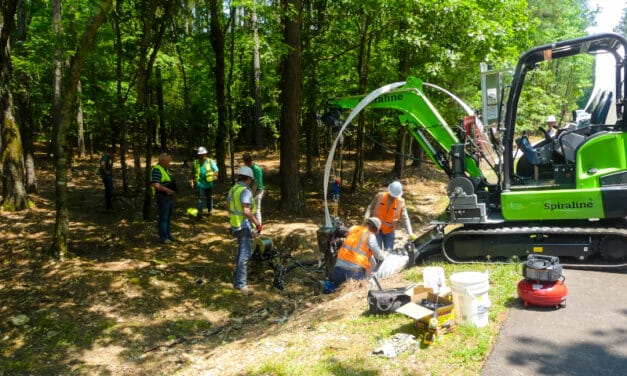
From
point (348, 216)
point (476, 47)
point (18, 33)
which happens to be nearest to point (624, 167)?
point (476, 47)

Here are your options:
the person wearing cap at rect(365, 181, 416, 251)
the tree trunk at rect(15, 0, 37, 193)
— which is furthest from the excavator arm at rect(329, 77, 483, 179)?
the tree trunk at rect(15, 0, 37, 193)

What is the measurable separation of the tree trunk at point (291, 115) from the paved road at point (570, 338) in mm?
7535

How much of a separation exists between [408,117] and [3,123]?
32.2ft

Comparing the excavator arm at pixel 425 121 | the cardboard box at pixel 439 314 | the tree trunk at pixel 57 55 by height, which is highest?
the tree trunk at pixel 57 55

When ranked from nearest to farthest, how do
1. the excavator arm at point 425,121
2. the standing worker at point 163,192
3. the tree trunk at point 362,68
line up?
1. the excavator arm at point 425,121
2. the standing worker at point 163,192
3. the tree trunk at point 362,68

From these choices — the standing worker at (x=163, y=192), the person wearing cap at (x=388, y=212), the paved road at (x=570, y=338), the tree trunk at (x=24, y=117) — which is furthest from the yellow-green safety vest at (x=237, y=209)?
the tree trunk at (x=24, y=117)

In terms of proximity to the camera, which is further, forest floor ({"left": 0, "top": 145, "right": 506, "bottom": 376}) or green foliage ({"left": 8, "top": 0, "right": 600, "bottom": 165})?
green foliage ({"left": 8, "top": 0, "right": 600, "bottom": 165})

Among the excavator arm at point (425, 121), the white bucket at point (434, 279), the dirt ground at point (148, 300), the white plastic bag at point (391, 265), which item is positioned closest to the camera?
the white bucket at point (434, 279)

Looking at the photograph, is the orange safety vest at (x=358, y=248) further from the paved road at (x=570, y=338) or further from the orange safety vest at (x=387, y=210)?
the paved road at (x=570, y=338)

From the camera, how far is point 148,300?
7.19 meters

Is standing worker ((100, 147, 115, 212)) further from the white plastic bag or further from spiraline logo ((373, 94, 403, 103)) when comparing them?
the white plastic bag

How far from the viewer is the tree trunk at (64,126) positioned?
305 inches

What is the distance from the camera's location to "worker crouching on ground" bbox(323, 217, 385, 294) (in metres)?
6.61

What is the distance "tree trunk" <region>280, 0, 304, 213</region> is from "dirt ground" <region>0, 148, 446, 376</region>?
0.64 meters
